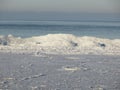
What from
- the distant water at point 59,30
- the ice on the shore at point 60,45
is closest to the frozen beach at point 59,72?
the ice on the shore at point 60,45

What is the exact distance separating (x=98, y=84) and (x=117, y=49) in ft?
53.7

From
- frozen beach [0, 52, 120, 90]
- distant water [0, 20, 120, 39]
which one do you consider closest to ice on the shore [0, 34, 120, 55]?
frozen beach [0, 52, 120, 90]

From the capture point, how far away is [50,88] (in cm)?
1903

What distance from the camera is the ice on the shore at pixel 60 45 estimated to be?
33875 millimetres

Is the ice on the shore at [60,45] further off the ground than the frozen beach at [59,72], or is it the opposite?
the ice on the shore at [60,45]

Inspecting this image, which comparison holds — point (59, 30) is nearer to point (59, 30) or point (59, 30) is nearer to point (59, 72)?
point (59, 30)

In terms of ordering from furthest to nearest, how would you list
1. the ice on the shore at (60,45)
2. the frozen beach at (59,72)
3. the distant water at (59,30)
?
the distant water at (59,30) < the ice on the shore at (60,45) < the frozen beach at (59,72)

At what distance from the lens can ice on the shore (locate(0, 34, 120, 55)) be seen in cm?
3388

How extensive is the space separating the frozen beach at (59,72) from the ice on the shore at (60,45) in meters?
2.21

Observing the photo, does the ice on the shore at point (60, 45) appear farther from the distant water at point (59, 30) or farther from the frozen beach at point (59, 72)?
the distant water at point (59, 30)

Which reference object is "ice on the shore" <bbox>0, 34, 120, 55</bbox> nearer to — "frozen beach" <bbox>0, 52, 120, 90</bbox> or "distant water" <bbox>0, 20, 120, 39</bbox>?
"frozen beach" <bbox>0, 52, 120, 90</bbox>

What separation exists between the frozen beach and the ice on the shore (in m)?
2.21

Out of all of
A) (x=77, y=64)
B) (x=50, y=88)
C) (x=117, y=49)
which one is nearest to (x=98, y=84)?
(x=50, y=88)

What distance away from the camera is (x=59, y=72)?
77.1 ft
